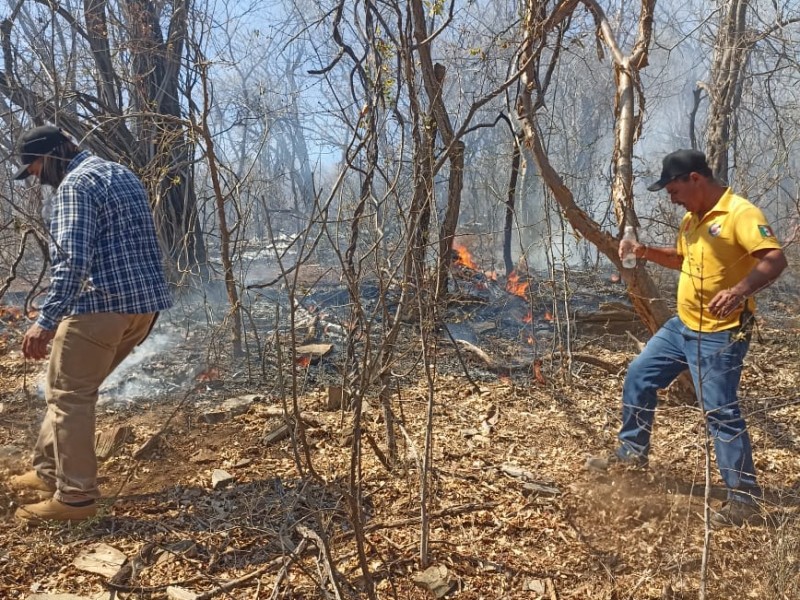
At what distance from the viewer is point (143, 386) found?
5.22 metres

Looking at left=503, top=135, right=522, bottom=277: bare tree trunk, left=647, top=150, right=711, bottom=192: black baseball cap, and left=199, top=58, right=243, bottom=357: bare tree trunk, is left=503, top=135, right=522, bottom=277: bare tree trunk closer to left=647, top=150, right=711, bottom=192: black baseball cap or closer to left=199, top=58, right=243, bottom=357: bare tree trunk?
left=647, top=150, right=711, bottom=192: black baseball cap

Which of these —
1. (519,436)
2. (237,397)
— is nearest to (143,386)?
(237,397)

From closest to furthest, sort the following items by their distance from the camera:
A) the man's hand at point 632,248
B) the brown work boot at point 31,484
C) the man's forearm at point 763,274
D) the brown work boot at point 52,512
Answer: the man's forearm at point 763,274 → the brown work boot at point 52,512 → the brown work boot at point 31,484 → the man's hand at point 632,248

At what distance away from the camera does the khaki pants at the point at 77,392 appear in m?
2.84

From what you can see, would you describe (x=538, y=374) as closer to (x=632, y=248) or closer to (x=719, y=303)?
(x=632, y=248)

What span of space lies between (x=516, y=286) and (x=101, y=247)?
5.98 meters

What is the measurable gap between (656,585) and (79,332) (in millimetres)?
2753

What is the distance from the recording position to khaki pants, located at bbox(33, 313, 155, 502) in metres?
2.84

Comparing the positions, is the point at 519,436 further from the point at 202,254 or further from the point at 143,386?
the point at 202,254

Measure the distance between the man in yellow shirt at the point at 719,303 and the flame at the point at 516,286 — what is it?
4.08 metres

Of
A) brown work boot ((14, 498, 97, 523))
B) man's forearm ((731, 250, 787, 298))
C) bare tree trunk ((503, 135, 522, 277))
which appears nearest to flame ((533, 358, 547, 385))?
bare tree trunk ((503, 135, 522, 277))

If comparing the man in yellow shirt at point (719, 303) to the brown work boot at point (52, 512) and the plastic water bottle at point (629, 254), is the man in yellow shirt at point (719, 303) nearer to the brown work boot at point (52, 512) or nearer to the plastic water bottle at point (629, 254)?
the plastic water bottle at point (629, 254)

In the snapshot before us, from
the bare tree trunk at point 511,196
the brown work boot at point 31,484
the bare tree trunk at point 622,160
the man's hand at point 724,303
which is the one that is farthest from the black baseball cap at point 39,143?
the bare tree trunk at point 511,196

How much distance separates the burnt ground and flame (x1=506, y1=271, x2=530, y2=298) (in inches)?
109
